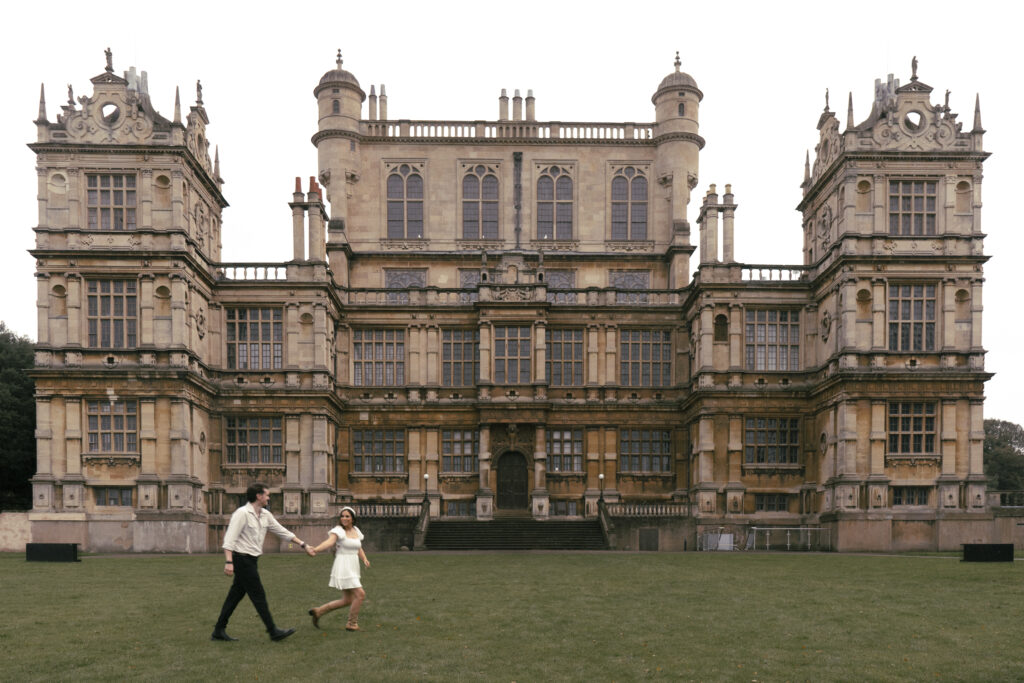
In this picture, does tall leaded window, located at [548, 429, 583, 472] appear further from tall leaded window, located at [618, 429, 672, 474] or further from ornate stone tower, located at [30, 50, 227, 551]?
ornate stone tower, located at [30, 50, 227, 551]

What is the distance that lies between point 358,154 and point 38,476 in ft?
82.5

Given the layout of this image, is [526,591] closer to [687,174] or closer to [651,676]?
[651,676]

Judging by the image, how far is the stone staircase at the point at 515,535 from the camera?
4059 centimetres

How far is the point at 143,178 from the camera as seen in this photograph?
134 feet

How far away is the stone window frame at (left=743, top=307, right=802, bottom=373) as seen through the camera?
46.3m

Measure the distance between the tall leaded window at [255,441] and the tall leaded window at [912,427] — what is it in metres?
30.8

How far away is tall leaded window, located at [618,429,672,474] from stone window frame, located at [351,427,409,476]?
12.3 metres

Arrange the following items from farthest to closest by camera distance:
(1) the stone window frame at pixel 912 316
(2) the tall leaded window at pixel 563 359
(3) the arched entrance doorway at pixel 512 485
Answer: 1. (2) the tall leaded window at pixel 563 359
2. (3) the arched entrance doorway at pixel 512 485
3. (1) the stone window frame at pixel 912 316

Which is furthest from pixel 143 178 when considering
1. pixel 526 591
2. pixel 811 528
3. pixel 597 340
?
pixel 811 528

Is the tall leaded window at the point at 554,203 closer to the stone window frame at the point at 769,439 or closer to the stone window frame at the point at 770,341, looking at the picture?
the stone window frame at the point at 770,341

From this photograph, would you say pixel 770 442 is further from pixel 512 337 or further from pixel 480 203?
pixel 480 203

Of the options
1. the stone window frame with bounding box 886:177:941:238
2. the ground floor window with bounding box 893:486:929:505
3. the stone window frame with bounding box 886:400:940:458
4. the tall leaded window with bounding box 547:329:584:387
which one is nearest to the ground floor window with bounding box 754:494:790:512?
the ground floor window with bounding box 893:486:929:505

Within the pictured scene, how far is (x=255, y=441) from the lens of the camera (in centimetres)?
4512

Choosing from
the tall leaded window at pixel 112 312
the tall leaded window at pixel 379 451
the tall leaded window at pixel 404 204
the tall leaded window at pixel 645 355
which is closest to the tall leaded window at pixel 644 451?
the tall leaded window at pixel 645 355
